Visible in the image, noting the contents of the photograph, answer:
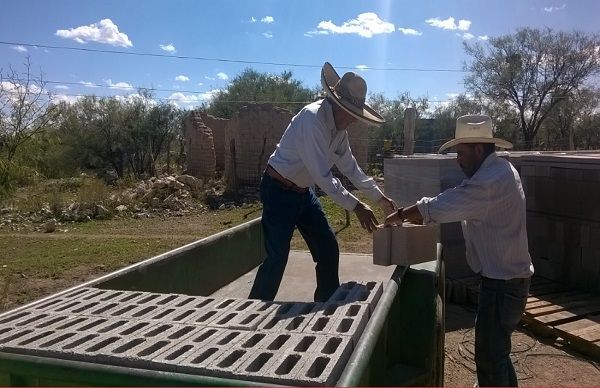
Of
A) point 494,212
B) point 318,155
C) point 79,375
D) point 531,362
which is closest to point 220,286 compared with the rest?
point 318,155

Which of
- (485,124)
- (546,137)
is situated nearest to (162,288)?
(485,124)

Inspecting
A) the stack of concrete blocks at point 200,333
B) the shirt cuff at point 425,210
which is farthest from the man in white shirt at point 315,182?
the stack of concrete blocks at point 200,333

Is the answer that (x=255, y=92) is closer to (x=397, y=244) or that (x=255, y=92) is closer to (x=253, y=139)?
(x=253, y=139)

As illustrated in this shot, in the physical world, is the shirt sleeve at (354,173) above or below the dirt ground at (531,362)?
above

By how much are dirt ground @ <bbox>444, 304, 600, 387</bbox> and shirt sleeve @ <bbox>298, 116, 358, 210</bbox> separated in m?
2.07

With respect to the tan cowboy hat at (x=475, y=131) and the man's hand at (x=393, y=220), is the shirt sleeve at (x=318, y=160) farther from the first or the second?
the tan cowboy hat at (x=475, y=131)

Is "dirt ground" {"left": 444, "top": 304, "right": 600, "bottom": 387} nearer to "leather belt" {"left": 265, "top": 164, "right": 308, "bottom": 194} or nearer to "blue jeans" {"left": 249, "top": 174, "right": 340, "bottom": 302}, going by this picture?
"blue jeans" {"left": 249, "top": 174, "right": 340, "bottom": 302}

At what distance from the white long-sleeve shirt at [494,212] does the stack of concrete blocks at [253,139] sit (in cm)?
1280

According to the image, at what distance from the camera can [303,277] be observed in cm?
439

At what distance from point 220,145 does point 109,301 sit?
1969 centimetres

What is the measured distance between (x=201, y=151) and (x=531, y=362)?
53.2 ft

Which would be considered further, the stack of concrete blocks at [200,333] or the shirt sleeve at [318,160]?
the shirt sleeve at [318,160]

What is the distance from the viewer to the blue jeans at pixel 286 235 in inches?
122

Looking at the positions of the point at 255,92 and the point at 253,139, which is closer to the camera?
the point at 253,139
